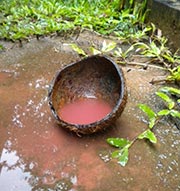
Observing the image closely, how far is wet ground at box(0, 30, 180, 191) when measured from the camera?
175cm

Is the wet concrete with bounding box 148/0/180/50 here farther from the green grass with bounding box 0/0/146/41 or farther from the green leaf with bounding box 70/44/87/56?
the green leaf with bounding box 70/44/87/56

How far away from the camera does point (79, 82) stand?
8.03 ft

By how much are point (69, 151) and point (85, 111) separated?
1.23 feet

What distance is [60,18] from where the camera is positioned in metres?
3.81

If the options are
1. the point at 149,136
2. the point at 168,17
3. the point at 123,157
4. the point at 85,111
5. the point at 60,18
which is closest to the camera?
the point at 123,157

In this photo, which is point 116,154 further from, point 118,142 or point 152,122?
point 152,122

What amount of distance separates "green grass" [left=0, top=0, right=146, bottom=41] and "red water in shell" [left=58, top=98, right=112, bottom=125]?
1271 millimetres

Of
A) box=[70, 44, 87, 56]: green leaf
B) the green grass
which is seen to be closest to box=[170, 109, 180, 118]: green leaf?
box=[70, 44, 87, 56]: green leaf

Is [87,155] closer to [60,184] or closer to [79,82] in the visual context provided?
[60,184]

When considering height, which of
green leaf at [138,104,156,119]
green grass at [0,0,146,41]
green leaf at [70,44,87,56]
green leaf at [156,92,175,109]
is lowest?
green grass at [0,0,146,41]

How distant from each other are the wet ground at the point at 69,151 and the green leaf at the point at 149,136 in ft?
0.12

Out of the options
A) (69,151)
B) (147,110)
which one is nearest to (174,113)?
(147,110)

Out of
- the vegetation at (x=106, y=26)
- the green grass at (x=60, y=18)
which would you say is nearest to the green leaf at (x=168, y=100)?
the vegetation at (x=106, y=26)

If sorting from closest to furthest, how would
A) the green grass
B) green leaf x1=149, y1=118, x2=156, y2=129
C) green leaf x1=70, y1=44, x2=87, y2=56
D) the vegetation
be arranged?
green leaf x1=149, y1=118, x2=156, y2=129
the vegetation
green leaf x1=70, y1=44, x2=87, y2=56
the green grass
